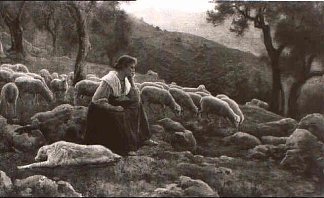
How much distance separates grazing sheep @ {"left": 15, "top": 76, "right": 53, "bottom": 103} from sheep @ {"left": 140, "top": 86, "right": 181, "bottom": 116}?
153 cm

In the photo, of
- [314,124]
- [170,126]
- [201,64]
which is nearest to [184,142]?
[170,126]

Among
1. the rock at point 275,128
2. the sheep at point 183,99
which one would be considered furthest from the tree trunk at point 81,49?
the rock at point 275,128

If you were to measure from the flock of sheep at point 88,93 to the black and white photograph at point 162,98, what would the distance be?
0.02m

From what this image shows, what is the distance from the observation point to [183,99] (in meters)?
9.37

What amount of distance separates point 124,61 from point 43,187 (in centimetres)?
226

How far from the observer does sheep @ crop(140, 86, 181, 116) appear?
30.5 feet

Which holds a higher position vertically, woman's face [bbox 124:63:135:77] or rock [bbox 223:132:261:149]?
woman's face [bbox 124:63:135:77]

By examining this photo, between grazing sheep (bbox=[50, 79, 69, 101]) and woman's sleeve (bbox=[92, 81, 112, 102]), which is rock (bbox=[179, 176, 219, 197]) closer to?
woman's sleeve (bbox=[92, 81, 112, 102])

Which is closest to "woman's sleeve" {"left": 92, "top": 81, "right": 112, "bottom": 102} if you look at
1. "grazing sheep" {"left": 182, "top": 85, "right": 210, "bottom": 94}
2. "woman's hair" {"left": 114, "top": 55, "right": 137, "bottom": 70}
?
"woman's hair" {"left": 114, "top": 55, "right": 137, "bottom": 70}

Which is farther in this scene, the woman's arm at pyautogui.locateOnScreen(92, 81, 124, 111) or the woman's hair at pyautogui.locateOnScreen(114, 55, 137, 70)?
the woman's hair at pyautogui.locateOnScreen(114, 55, 137, 70)

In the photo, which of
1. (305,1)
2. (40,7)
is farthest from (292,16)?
(40,7)

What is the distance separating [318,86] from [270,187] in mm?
1929

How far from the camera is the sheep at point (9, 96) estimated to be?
9484 mm

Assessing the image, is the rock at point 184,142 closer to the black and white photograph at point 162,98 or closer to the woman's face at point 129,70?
Answer: the black and white photograph at point 162,98
